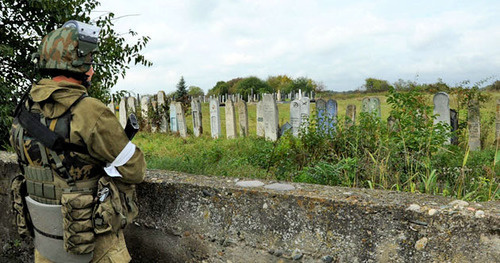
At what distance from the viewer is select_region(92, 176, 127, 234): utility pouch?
2105mm

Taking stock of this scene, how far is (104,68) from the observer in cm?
577

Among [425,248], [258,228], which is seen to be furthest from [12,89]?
[425,248]

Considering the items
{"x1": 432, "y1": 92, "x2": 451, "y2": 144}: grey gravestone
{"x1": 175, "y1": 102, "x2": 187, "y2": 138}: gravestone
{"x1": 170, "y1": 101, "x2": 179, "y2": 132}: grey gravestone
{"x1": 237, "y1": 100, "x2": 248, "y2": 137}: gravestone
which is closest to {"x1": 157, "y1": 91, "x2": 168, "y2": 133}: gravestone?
{"x1": 170, "y1": 101, "x2": 179, "y2": 132}: grey gravestone

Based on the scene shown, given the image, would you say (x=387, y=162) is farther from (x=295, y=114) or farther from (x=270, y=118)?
(x=270, y=118)

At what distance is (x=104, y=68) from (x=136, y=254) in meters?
3.50

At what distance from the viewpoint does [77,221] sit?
6.87 feet

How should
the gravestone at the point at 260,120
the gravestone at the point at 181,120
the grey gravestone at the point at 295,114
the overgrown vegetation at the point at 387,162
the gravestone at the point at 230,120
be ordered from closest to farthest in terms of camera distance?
the overgrown vegetation at the point at 387,162 < the grey gravestone at the point at 295,114 < the gravestone at the point at 260,120 < the gravestone at the point at 230,120 < the gravestone at the point at 181,120

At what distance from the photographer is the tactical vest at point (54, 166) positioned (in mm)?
2088

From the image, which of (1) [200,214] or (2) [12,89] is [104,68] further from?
(1) [200,214]

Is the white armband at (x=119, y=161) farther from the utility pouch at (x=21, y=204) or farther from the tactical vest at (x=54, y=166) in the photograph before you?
the utility pouch at (x=21, y=204)

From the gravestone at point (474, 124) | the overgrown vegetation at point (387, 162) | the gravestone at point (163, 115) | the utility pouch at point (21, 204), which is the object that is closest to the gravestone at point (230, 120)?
the gravestone at point (163, 115)

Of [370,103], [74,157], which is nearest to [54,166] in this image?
[74,157]

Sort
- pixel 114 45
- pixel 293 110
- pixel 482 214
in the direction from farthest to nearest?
pixel 293 110, pixel 114 45, pixel 482 214

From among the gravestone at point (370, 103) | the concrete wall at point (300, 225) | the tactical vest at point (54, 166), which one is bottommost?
the concrete wall at point (300, 225)
